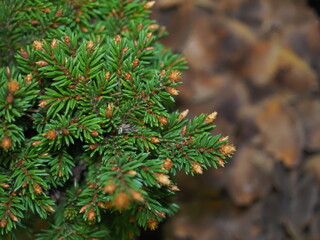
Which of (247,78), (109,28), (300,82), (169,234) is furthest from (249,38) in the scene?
(109,28)

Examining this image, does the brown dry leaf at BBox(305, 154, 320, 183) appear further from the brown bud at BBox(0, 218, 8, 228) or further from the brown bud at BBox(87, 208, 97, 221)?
the brown bud at BBox(0, 218, 8, 228)

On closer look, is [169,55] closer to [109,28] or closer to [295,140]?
[109,28]

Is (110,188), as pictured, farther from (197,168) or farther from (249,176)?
(249,176)

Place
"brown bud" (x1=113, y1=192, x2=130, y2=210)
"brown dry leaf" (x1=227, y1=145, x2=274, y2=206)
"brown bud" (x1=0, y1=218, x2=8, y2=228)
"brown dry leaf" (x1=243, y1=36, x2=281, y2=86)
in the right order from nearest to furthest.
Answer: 1. "brown bud" (x1=113, y1=192, x2=130, y2=210)
2. "brown bud" (x1=0, y1=218, x2=8, y2=228)
3. "brown dry leaf" (x1=227, y1=145, x2=274, y2=206)
4. "brown dry leaf" (x1=243, y1=36, x2=281, y2=86)

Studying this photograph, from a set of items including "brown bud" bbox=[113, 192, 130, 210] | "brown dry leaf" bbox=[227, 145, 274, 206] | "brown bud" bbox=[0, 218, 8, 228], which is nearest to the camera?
"brown bud" bbox=[113, 192, 130, 210]

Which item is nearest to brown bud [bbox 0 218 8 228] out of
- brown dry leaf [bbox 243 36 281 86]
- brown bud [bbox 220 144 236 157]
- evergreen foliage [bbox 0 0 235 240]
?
evergreen foliage [bbox 0 0 235 240]

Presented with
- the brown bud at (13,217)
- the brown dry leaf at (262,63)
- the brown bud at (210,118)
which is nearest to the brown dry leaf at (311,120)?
the brown dry leaf at (262,63)
